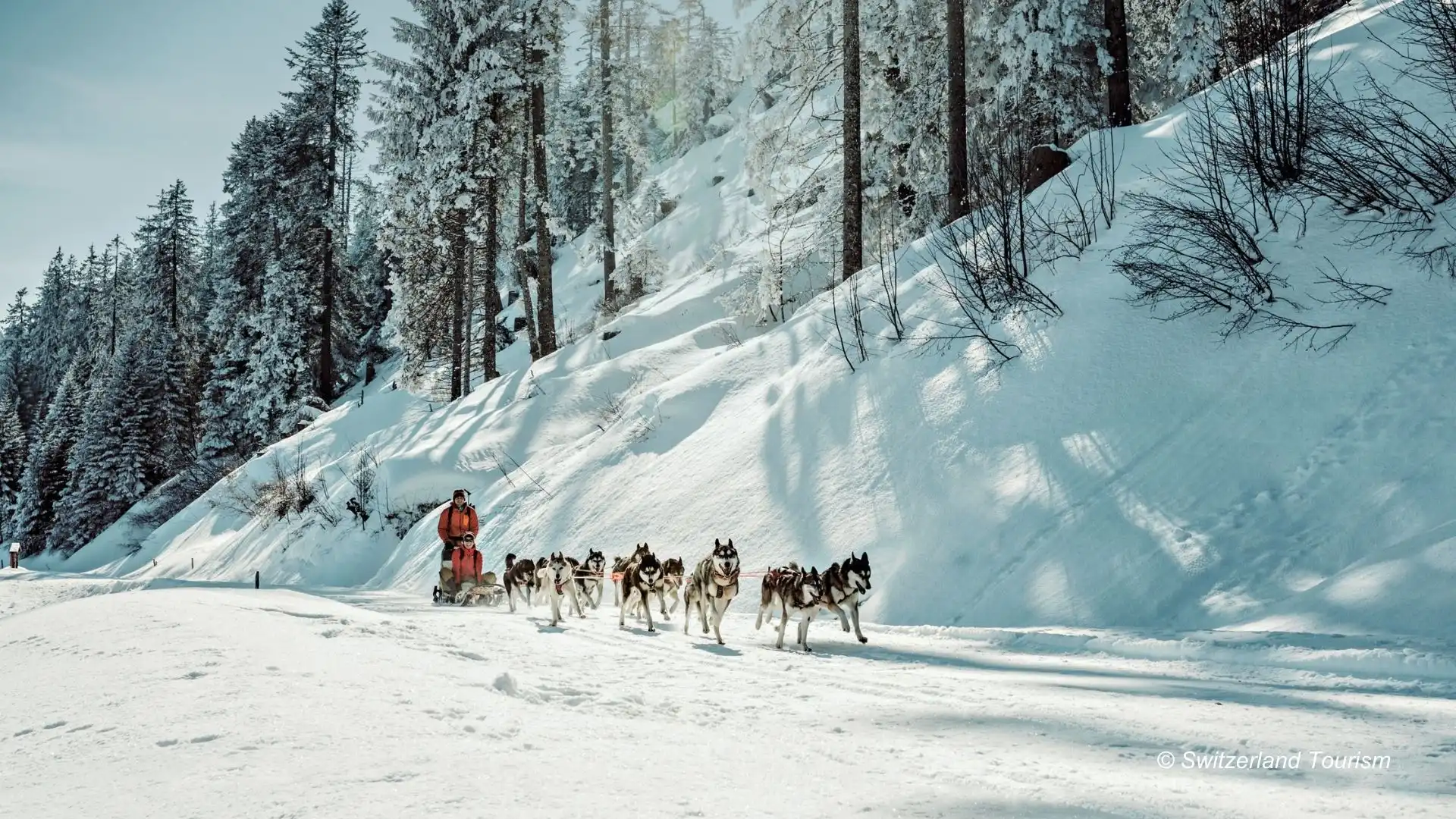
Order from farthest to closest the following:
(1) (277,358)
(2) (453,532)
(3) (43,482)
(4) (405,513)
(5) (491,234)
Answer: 1. (3) (43,482)
2. (1) (277,358)
3. (5) (491,234)
4. (4) (405,513)
5. (2) (453,532)

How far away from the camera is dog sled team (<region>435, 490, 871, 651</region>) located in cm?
748

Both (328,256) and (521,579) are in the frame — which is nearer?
(521,579)

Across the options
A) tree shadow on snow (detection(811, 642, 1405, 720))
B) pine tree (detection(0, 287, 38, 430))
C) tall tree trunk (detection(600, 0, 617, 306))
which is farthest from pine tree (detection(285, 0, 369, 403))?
pine tree (detection(0, 287, 38, 430))

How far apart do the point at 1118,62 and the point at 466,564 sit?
54.2 feet

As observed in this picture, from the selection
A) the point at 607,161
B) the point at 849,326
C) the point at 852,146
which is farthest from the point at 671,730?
the point at 607,161

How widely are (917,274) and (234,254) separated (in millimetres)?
38453

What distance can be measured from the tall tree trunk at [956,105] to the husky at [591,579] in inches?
407

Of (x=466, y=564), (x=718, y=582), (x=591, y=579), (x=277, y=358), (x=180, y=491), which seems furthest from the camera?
(x=277, y=358)

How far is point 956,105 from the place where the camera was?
1688 centimetres

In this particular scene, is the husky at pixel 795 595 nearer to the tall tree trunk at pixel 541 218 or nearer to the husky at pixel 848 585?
the husky at pixel 848 585

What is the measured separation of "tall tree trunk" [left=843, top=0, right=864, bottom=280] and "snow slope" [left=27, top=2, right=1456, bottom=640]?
1.24 metres

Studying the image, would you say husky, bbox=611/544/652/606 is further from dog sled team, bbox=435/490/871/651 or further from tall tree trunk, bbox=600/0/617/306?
tall tree trunk, bbox=600/0/617/306

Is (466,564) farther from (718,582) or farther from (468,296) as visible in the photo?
(468,296)

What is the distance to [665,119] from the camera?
9238cm
